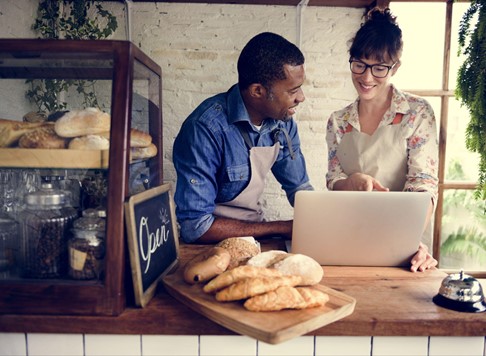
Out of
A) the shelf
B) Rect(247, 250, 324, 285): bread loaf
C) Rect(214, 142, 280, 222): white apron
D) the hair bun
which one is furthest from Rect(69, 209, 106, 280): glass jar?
the hair bun

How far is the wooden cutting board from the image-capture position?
33.3 inches

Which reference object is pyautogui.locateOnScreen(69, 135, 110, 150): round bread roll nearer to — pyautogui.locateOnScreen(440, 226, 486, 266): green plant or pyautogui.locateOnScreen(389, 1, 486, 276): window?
pyautogui.locateOnScreen(389, 1, 486, 276): window

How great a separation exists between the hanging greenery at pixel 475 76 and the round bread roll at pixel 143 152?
5.06ft

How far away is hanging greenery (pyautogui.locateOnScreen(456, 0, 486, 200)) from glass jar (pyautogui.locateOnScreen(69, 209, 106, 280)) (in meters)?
1.81

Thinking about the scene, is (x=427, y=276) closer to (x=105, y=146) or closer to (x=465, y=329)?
(x=465, y=329)

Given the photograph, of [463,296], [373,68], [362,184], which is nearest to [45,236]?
[463,296]

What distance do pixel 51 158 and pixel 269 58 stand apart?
102cm

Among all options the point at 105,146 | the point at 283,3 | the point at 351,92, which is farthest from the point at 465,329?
the point at 283,3

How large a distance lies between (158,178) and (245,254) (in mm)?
376

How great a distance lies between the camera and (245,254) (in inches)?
47.6

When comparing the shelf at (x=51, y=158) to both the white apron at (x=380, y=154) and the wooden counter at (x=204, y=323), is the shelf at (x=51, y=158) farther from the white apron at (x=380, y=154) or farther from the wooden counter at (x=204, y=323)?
the white apron at (x=380, y=154)

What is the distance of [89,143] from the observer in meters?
1.01

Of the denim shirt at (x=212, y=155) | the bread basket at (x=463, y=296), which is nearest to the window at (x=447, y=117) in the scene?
the denim shirt at (x=212, y=155)

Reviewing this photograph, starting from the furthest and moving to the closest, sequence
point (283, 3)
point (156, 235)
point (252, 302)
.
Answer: point (283, 3) → point (156, 235) → point (252, 302)
